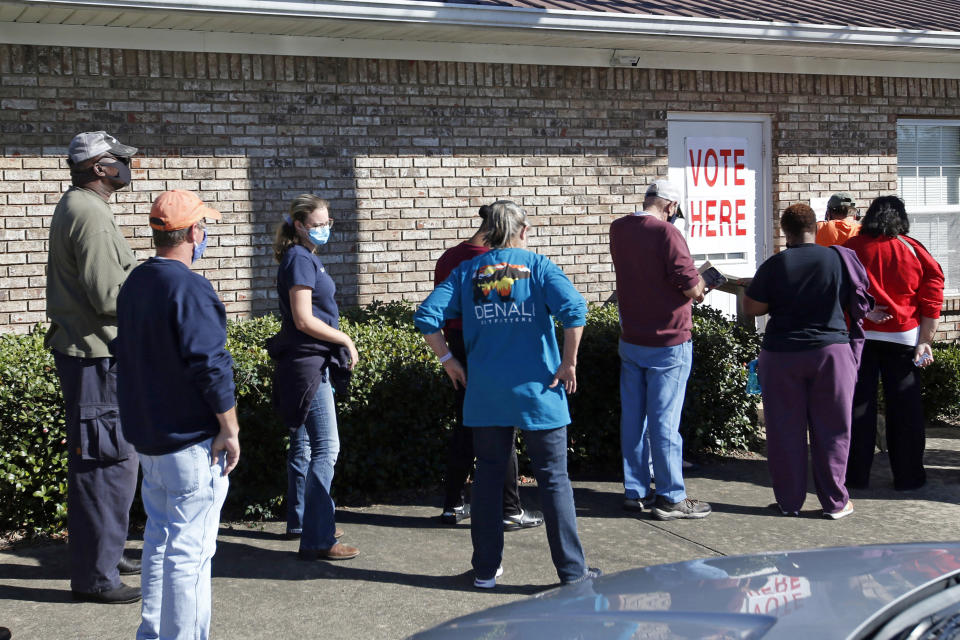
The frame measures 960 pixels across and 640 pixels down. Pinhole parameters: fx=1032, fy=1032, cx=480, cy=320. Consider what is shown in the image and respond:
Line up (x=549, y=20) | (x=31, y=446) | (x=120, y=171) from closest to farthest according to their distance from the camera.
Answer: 1. (x=120, y=171)
2. (x=31, y=446)
3. (x=549, y=20)

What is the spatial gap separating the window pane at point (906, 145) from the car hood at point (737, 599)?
27.9 ft

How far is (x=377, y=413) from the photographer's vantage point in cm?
622

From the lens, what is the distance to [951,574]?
89.7 inches

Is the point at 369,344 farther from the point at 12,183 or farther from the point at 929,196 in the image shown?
the point at 929,196

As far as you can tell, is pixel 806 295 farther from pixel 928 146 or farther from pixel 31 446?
pixel 928 146

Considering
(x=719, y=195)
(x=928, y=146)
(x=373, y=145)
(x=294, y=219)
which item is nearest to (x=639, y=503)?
(x=294, y=219)

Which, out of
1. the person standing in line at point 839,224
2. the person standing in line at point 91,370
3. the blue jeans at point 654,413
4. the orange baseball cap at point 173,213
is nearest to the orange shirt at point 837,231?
the person standing in line at point 839,224

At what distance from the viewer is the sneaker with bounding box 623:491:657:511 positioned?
20.0 feet

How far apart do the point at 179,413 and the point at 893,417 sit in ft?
15.8

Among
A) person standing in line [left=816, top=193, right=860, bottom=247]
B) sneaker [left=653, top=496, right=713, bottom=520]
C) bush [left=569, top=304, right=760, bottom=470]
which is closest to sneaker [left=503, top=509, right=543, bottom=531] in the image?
sneaker [left=653, top=496, right=713, bottom=520]

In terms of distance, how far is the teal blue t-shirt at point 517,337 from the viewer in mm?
4602

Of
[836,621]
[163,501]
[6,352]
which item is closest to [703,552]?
[163,501]

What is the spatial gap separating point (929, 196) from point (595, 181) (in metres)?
3.98

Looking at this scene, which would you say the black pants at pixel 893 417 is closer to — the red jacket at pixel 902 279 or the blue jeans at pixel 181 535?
the red jacket at pixel 902 279
